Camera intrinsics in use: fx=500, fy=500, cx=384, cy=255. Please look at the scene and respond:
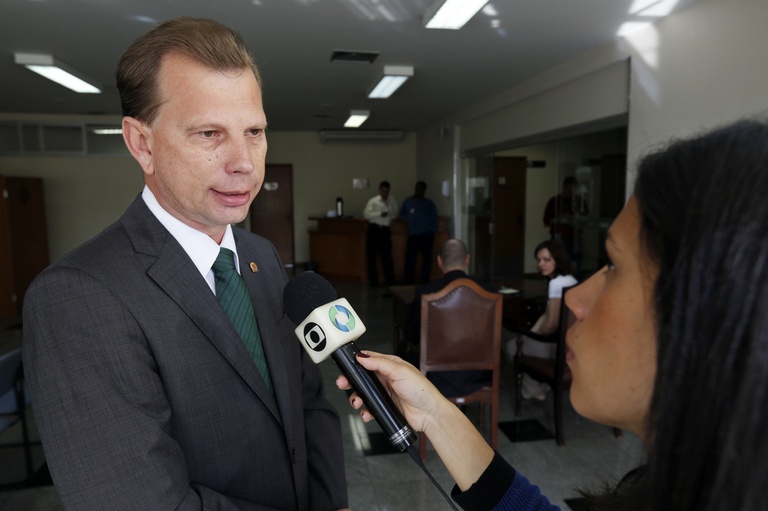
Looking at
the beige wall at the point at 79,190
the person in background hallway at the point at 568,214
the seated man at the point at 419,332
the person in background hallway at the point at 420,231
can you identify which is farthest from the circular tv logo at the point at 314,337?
the beige wall at the point at 79,190

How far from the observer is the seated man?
10.2 feet

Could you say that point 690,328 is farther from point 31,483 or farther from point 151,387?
point 31,483

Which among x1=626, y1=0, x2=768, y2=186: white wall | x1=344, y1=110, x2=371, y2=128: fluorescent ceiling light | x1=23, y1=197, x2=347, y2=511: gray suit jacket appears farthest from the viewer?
x1=344, y1=110, x2=371, y2=128: fluorescent ceiling light

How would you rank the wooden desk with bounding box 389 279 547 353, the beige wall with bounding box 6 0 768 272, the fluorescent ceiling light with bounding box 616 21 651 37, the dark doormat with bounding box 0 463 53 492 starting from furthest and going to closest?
the fluorescent ceiling light with bounding box 616 21 651 37, the wooden desk with bounding box 389 279 547 353, the beige wall with bounding box 6 0 768 272, the dark doormat with bounding box 0 463 53 492

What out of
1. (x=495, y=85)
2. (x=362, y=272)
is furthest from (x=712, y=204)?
(x=362, y=272)

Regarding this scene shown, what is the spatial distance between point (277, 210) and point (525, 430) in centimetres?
904

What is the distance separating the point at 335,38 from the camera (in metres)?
4.50

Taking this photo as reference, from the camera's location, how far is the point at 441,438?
103 cm

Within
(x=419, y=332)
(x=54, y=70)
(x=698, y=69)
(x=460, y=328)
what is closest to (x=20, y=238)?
(x=54, y=70)

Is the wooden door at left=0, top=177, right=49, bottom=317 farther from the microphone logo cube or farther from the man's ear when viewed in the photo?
the microphone logo cube

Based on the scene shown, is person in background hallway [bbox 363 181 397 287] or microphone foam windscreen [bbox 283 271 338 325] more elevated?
microphone foam windscreen [bbox 283 271 338 325]

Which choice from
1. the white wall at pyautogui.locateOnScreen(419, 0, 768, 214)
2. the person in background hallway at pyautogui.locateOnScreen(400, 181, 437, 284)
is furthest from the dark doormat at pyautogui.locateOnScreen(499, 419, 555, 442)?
the person in background hallway at pyautogui.locateOnScreen(400, 181, 437, 284)

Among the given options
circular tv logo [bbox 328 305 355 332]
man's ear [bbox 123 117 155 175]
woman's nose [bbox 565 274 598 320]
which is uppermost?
man's ear [bbox 123 117 155 175]

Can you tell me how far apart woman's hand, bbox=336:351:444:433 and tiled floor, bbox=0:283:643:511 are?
1.80m
